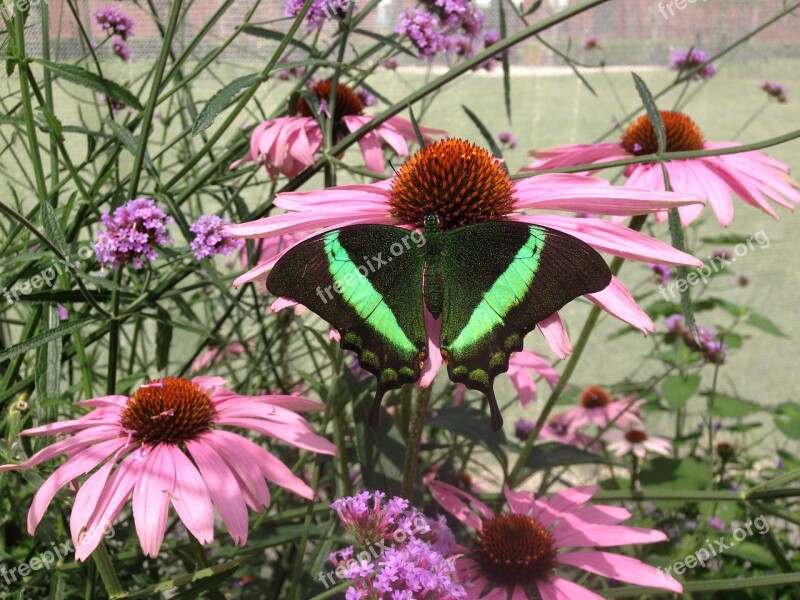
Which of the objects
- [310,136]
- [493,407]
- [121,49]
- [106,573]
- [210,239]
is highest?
[121,49]

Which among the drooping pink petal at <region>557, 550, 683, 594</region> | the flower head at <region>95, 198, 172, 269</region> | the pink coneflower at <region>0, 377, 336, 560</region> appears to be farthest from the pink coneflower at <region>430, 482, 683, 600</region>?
the flower head at <region>95, 198, 172, 269</region>

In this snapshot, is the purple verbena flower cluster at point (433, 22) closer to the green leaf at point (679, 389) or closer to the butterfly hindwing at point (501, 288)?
the butterfly hindwing at point (501, 288)

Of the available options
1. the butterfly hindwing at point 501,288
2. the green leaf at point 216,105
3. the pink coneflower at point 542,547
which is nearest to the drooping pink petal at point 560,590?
the pink coneflower at point 542,547

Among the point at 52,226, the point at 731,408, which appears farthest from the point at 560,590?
the point at 731,408

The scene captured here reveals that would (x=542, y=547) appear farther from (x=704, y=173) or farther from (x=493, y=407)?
(x=704, y=173)

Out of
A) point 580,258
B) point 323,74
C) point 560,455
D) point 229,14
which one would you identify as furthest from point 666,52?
point 580,258

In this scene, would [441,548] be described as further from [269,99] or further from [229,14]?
[269,99]

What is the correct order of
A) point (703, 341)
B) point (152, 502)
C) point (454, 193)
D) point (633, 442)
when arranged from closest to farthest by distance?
point (152, 502) → point (454, 193) → point (703, 341) → point (633, 442)
